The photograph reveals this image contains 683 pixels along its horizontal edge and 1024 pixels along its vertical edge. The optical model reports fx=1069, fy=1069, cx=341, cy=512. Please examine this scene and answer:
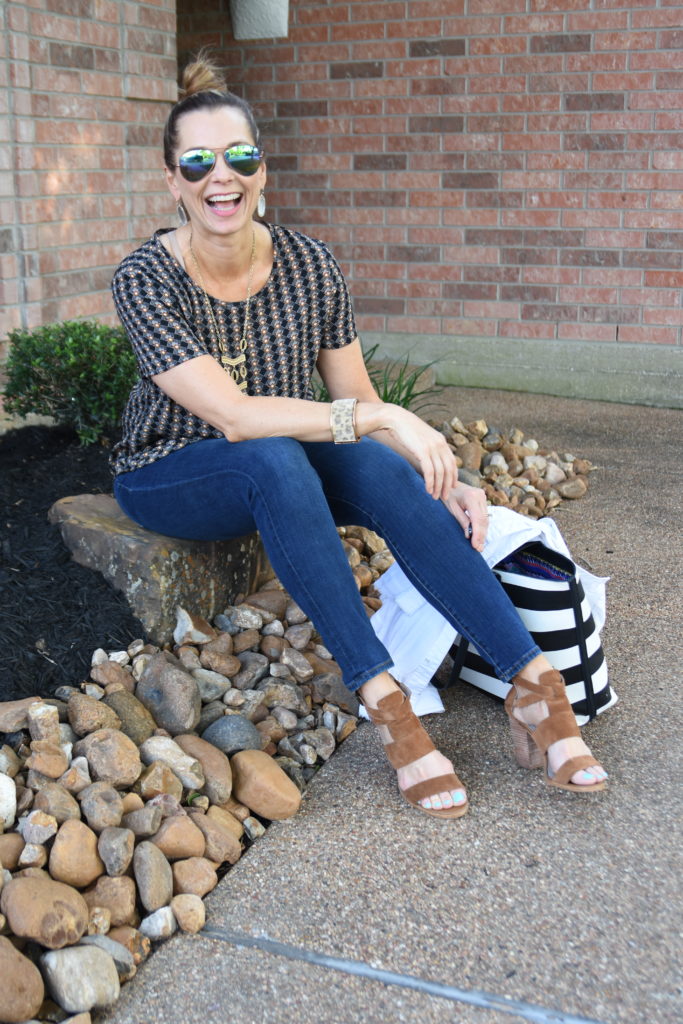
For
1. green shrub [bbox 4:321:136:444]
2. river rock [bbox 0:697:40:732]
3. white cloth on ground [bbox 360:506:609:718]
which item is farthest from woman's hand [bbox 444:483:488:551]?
green shrub [bbox 4:321:136:444]

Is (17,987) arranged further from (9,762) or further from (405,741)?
(405,741)

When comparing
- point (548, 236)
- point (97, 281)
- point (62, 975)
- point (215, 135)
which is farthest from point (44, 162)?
point (62, 975)

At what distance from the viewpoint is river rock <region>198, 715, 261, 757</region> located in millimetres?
2436

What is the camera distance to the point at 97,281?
496 cm

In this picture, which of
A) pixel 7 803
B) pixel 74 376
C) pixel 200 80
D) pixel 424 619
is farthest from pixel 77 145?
pixel 7 803

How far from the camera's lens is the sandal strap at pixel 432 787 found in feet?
7.38

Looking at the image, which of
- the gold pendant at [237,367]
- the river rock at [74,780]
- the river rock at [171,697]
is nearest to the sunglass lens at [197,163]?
the gold pendant at [237,367]

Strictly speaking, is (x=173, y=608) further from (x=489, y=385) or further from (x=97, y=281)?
(x=489, y=385)

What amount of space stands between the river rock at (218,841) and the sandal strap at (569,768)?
69cm

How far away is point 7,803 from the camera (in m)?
2.09

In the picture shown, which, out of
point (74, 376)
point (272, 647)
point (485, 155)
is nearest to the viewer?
point (272, 647)

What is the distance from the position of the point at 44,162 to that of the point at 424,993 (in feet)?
12.6

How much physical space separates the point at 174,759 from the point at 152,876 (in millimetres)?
346

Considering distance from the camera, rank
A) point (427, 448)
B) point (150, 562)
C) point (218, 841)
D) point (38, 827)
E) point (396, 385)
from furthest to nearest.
Answer: point (396, 385)
point (150, 562)
point (427, 448)
point (218, 841)
point (38, 827)
